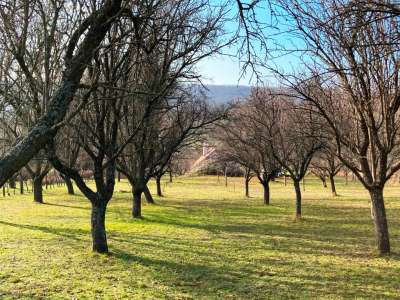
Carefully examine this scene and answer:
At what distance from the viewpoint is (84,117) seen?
421 inches

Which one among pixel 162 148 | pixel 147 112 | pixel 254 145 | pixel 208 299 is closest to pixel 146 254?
pixel 147 112

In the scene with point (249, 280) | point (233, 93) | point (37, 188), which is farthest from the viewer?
point (37, 188)

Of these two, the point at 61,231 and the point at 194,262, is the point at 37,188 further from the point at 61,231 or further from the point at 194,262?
the point at 194,262

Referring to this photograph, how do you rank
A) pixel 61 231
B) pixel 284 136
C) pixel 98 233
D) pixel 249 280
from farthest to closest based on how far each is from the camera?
pixel 284 136
pixel 61 231
pixel 98 233
pixel 249 280

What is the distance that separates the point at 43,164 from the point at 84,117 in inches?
698

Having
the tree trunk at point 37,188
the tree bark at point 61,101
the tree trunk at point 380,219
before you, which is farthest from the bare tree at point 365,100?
the tree trunk at point 37,188

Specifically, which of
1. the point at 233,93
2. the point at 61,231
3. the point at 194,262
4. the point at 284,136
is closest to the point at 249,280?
the point at 194,262

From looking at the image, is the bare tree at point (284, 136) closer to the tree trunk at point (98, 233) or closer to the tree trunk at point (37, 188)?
the tree trunk at point (98, 233)

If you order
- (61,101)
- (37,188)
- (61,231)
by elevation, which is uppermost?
(61,101)

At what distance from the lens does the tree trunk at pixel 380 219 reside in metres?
10.2

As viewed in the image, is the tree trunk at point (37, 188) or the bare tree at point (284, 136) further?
the tree trunk at point (37, 188)

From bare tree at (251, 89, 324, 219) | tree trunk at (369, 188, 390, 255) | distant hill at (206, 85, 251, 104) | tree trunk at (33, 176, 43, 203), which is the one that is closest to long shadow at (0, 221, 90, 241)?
distant hill at (206, 85, 251, 104)

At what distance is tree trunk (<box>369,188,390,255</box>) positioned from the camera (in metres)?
10.2

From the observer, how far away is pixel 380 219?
1024 centimetres
